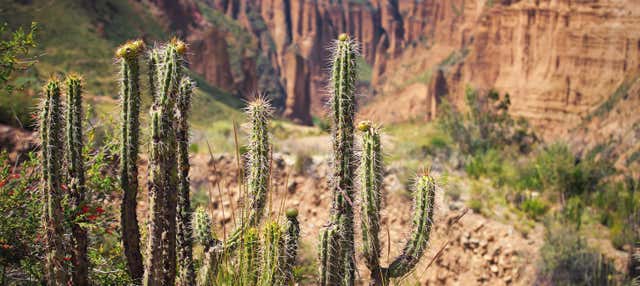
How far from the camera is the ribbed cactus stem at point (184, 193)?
4340 mm

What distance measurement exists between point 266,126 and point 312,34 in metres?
102

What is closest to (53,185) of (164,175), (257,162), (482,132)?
(164,175)

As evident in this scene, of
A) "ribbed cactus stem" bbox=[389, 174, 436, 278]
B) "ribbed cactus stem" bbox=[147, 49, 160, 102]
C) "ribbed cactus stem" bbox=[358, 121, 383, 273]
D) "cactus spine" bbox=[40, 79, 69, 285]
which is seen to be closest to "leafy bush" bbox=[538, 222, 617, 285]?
"ribbed cactus stem" bbox=[389, 174, 436, 278]

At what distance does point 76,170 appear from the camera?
442 cm

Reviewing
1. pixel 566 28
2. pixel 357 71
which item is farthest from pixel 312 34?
pixel 357 71

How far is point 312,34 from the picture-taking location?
104375 millimetres

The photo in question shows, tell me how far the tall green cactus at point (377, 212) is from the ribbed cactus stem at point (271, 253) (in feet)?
2.54

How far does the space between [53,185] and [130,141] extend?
2.18 ft

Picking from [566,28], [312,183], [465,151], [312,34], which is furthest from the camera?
[312,34]

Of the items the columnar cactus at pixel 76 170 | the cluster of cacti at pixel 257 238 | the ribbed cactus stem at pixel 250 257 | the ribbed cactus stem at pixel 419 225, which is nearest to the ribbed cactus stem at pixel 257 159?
the cluster of cacti at pixel 257 238

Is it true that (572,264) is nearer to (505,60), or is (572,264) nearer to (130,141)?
(130,141)

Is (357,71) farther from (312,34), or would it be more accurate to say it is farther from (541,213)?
(312,34)

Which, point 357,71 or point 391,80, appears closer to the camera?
point 357,71

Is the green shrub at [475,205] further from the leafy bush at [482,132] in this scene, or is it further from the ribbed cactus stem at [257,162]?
the ribbed cactus stem at [257,162]
